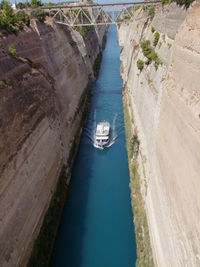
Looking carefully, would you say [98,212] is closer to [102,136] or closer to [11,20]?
[102,136]

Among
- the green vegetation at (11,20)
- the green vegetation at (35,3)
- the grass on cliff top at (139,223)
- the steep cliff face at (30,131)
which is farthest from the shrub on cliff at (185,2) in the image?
the green vegetation at (35,3)

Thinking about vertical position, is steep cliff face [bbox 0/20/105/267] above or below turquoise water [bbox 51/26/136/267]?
above

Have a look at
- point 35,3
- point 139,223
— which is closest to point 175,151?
point 139,223

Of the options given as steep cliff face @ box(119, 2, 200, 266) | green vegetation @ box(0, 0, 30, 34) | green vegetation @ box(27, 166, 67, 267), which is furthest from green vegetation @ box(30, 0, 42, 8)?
green vegetation @ box(27, 166, 67, 267)

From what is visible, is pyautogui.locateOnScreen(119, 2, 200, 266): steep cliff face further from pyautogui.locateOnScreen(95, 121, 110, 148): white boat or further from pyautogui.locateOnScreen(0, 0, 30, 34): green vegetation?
pyautogui.locateOnScreen(0, 0, 30, 34): green vegetation

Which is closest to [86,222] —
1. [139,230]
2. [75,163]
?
[139,230]

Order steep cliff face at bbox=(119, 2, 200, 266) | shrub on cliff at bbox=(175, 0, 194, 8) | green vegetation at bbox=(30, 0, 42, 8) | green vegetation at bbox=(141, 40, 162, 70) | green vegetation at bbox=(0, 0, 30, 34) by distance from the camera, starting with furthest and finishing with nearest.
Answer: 1. green vegetation at bbox=(30, 0, 42, 8)
2. green vegetation at bbox=(0, 0, 30, 34)
3. green vegetation at bbox=(141, 40, 162, 70)
4. shrub on cliff at bbox=(175, 0, 194, 8)
5. steep cliff face at bbox=(119, 2, 200, 266)

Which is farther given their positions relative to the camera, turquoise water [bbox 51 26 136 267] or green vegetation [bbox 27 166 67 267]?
turquoise water [bbox 51 26 136 267]

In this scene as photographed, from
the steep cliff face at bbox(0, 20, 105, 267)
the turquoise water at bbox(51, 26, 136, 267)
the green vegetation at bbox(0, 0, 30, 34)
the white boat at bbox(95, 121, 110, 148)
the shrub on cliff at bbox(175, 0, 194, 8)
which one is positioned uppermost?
the shrub on cliff at bbox(175, 0, 194, 8)
